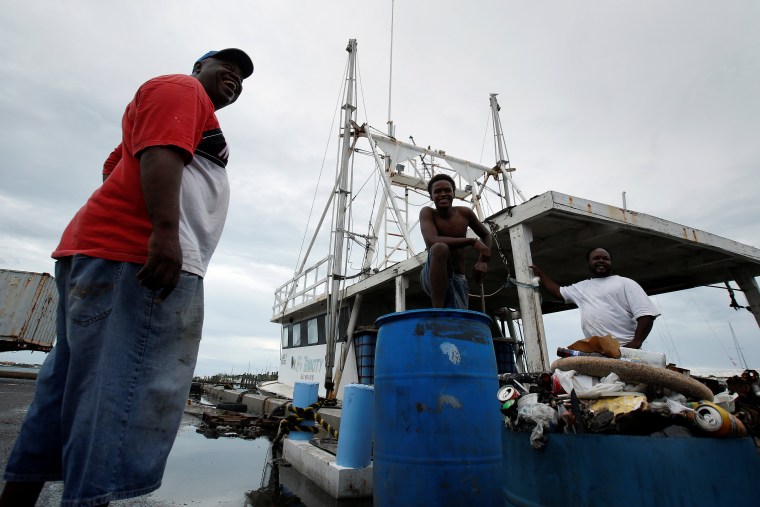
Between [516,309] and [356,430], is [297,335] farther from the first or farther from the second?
[356,430]

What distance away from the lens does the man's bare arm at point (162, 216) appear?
3.71ft

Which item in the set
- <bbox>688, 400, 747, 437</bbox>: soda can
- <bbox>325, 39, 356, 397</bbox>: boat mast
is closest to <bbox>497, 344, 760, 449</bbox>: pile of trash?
<bbox>688, 400, 747, 437</bbox>: soda can

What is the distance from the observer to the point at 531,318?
426cm

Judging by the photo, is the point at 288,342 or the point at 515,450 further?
the point at 288,342

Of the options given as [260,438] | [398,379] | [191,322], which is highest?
[191,322]

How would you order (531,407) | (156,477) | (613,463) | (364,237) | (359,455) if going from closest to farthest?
(156,477)
(613,463)
(531,407)
(359,455)
(364,237)

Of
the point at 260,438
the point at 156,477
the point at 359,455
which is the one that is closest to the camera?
the point at 156,477

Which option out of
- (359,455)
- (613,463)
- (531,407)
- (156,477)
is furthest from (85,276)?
(359,455)

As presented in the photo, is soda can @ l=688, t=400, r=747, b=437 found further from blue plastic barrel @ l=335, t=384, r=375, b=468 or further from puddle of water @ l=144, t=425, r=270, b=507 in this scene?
puddle of water @ l=144, t=425, r=270, b=507

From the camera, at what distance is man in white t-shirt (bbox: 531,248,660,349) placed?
2.80 m

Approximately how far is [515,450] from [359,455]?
67.5 inches

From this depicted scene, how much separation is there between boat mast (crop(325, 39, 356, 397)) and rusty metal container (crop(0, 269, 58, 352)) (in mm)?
14260

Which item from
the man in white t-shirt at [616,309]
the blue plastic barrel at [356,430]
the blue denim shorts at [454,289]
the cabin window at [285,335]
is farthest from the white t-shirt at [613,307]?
the cabin window at [285,335]

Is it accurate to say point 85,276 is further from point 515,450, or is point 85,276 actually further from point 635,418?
point 635,418
